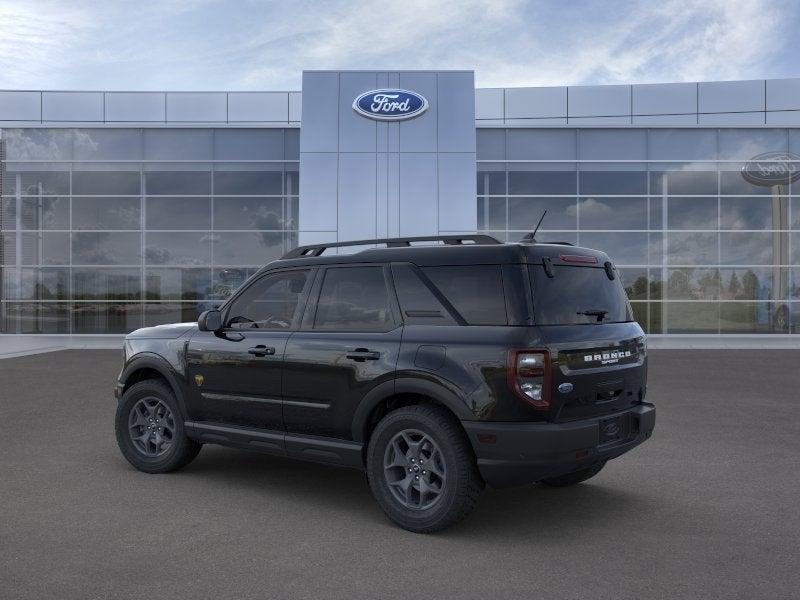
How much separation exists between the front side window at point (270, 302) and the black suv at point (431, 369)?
13 millimetres

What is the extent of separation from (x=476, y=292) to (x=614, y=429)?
4.17 ft

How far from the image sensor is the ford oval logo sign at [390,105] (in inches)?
957

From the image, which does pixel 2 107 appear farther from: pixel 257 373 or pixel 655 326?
pixel 257 373

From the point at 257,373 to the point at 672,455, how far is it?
13.1ft

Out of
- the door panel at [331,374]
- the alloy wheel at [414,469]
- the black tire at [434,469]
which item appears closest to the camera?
the black tire at [434,469]

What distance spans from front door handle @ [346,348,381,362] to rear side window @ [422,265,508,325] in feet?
2.02

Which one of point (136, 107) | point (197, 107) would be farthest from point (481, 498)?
point (136, 107)

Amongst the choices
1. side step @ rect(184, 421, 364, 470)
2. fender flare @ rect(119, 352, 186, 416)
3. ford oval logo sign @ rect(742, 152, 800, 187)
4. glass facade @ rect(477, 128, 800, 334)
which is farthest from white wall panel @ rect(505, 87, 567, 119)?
side step @ rect(184, 421, 364, 470)

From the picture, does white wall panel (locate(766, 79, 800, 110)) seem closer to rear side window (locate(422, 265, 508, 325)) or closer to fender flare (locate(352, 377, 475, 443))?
rear side window (locate(422, 265, 508, 325))

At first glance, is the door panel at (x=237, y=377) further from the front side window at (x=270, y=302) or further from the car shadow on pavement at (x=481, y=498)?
the car shadow on pavement at (x=481, y=498)

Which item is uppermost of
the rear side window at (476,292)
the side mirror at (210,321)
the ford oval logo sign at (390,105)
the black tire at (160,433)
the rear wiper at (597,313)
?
the ford oval logo sign at (390,105)

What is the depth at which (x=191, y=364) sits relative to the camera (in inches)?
242

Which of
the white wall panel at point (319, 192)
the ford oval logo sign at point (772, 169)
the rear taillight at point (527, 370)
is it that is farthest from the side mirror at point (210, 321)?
the ford oval logo sign at point (772, 169)

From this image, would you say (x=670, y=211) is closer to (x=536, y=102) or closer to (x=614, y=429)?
(x=536, y=102)
